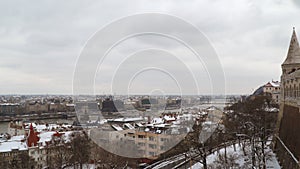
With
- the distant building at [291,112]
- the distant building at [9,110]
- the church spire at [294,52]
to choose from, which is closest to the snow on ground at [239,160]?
the distant building at [291,112]

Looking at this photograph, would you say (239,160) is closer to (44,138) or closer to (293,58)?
(293,58)

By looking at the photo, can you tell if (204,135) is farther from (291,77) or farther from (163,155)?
(291,77)

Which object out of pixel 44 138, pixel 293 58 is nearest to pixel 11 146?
pixel 44 138

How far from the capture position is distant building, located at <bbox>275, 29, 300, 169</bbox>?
40.4ft

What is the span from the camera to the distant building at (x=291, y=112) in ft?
40.4

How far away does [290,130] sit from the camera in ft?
47.2

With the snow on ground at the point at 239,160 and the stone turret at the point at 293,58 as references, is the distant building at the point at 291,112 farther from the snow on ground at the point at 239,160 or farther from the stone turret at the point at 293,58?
the snow on ground at the point at 239,160

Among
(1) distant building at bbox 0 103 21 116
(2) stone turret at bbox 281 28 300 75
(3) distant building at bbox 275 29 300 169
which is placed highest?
(2) stone turret at bbox 281 28 300 75

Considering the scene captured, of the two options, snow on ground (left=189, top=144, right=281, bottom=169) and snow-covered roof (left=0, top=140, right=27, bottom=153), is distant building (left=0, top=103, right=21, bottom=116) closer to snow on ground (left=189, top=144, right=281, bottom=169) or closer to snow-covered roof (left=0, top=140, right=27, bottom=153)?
snow-covered roof (left=0, top=140, right=27, bottom=153)

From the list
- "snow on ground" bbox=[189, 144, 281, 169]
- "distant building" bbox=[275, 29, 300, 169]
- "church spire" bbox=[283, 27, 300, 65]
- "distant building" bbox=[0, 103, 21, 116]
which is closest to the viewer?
"distant building" bbox=[275, 29, 300, 169]

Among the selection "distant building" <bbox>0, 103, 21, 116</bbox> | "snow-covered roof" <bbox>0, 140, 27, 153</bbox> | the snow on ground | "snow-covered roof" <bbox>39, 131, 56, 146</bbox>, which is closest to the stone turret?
the snow on ground

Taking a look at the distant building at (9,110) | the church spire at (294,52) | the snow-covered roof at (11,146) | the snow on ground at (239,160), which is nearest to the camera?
the snow on ground at (239,160)

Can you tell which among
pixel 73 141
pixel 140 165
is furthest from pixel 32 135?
pixel 140 165

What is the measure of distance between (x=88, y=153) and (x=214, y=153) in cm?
734
